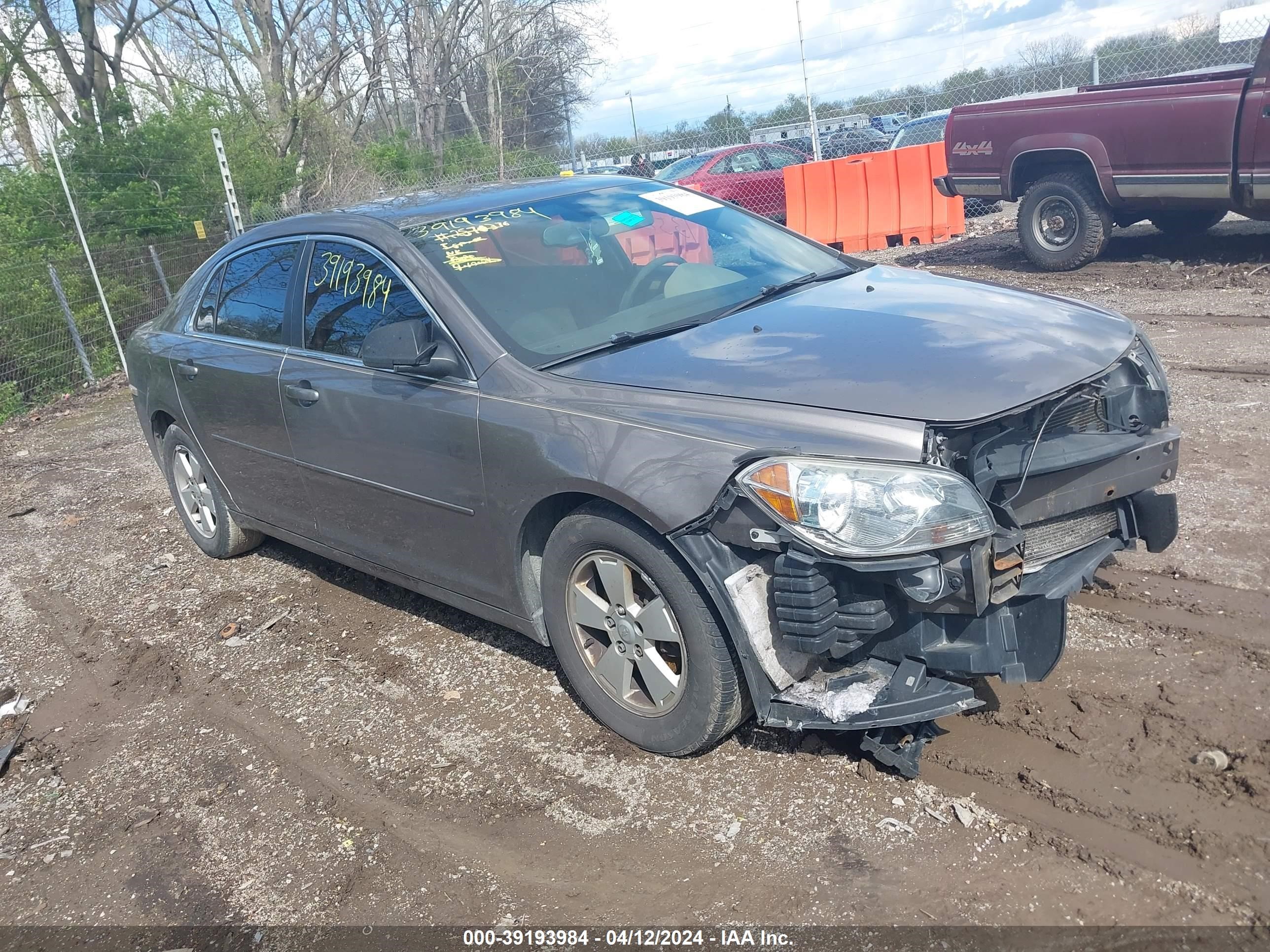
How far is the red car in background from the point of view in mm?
16156

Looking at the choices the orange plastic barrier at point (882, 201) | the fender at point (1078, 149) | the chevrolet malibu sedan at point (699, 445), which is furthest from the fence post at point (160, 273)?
the fender at point (1078, 149)

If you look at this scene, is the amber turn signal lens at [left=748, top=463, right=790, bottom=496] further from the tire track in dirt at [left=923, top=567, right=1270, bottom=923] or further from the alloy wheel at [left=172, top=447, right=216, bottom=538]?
the alloy wheel at [left=172, top=447, right=216, bottom=538]

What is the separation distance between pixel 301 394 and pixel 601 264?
1391 mm

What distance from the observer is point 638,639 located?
3.28 meters

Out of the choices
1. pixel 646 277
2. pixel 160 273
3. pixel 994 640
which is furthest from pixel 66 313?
pixel 994 640

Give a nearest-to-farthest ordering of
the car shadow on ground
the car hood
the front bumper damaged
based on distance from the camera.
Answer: the front bumper damaged
the car hood
the car shadow on ground

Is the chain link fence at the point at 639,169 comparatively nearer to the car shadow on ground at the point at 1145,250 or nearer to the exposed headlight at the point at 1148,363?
the car shadow on ground at the point at 1145,250

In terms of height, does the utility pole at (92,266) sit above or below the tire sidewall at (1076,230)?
above

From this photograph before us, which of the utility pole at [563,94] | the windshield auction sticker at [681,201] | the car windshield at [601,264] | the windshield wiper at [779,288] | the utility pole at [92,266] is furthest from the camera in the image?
the utility pole at [563,94]

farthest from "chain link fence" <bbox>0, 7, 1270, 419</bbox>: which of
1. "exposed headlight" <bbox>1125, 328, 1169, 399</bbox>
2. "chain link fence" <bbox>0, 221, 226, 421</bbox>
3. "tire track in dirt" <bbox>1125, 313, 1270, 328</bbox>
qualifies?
"exposed headlight" <bbox>1125, 328, 1169, 399</bbox>

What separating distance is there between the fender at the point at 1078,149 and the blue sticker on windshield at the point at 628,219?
7.51 meters

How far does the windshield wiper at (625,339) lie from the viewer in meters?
3.57

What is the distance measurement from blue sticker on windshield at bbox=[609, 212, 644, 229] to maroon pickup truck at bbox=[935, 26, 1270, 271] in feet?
24.2

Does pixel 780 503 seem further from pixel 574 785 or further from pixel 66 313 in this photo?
pixel 66 313
